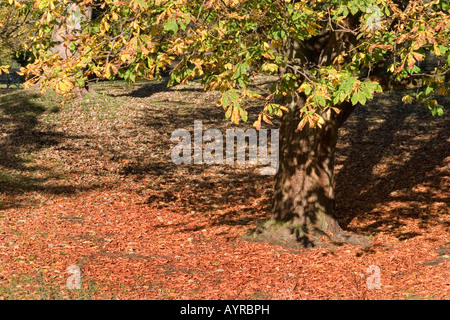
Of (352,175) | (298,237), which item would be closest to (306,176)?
(298,237)

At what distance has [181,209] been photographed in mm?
11844

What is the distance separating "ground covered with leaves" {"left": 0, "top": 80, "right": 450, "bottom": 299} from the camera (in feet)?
24.2

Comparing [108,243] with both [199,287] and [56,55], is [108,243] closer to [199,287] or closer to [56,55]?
[199,287]

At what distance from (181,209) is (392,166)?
5891 millimetres

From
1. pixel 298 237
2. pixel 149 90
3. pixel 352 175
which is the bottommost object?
pixel 298 237

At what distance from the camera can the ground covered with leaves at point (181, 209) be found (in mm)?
7375

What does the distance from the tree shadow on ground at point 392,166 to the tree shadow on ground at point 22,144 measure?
652cm

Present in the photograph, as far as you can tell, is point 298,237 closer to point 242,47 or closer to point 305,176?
point 305,176

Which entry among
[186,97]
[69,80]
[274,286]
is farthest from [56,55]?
[186,97]

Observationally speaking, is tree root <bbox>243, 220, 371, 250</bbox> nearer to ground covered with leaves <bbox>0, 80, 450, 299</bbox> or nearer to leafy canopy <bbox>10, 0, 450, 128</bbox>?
ground covered with leaves <bbox>0, 80, 450, 299</bbox>

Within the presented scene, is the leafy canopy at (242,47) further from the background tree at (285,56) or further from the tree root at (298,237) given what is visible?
the tree root at (298,237)

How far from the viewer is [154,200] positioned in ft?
40.5

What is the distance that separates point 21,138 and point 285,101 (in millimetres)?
9883

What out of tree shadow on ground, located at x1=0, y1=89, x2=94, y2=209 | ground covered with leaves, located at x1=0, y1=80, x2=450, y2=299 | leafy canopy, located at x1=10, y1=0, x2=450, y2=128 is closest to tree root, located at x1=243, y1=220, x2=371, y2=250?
ground covered with leaves, located at x1=0, y1=80, x2=450, y2=299
